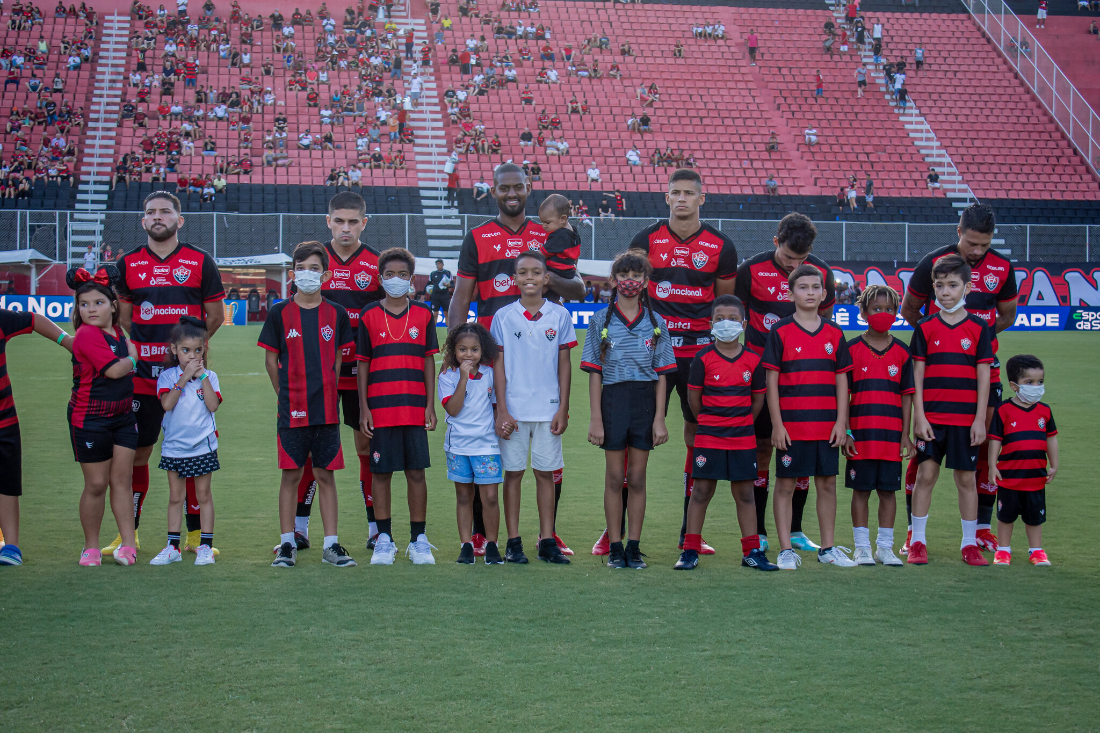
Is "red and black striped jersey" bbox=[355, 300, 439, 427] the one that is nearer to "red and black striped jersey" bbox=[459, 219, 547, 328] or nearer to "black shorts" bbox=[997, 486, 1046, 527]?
"red and black striped jersey" bbox=[459, 219, 547, 328]

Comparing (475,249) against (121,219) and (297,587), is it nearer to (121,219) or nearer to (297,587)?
(297,587)

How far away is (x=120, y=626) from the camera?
4387 millimetres

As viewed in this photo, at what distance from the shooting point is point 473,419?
5.84m

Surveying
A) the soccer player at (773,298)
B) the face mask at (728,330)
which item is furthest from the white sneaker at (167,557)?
the soccer player at (773,298)

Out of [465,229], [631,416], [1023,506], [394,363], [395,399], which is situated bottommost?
[1023,506]

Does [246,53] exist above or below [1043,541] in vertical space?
above

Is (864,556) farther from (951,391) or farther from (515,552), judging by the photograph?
(515,552)

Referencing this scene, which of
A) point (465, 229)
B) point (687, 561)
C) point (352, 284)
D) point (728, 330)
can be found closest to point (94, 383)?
point (352, 284)

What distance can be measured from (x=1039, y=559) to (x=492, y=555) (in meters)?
3.14

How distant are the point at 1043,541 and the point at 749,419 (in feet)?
7.17

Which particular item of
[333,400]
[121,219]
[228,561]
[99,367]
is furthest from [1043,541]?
[121,219]

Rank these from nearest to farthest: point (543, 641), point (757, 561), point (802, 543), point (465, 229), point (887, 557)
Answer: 1. point (543, 641)
2. point (757, 561)
3. point (887, 557)
4. point (802, 543)
5. point (465, 229)

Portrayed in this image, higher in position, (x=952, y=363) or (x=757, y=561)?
(x=952, y=363)

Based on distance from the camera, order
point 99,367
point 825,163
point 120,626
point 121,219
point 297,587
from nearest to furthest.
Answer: point 120,626, point 297,587, point 99,367, point 121,219, point 825,163
